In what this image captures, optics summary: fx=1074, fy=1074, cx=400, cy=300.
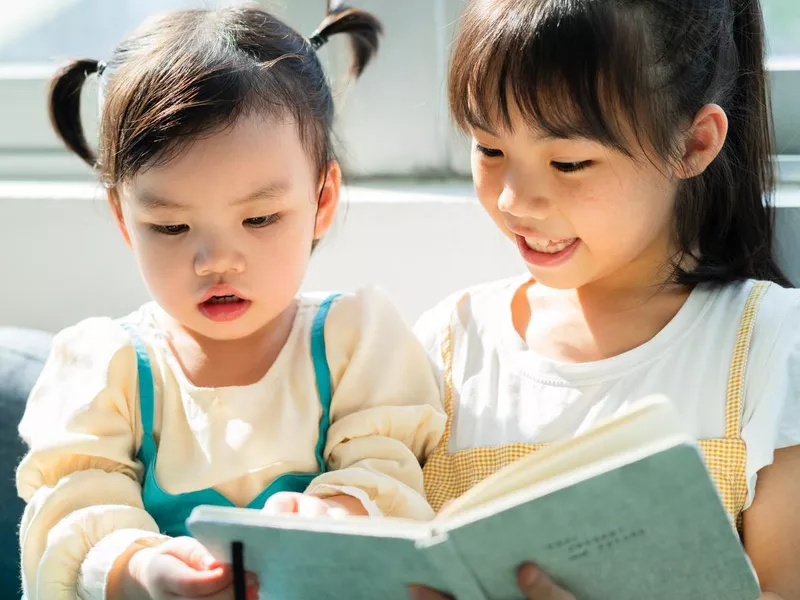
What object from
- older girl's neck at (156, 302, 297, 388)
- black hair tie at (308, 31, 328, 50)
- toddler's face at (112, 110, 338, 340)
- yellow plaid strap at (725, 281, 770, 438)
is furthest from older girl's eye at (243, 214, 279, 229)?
yellow plaid strap at (725, 281, 770, 438)

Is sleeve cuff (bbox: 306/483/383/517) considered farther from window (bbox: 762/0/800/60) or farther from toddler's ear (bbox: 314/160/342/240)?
window (bbox: 762/0/800/60)

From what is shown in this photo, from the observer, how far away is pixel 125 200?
116 centimetres

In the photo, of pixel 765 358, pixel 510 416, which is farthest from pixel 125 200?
pixel 765 358

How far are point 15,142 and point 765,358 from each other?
1.32m

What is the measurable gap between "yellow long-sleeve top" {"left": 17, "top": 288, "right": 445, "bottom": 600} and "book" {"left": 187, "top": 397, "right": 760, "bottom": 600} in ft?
0.77

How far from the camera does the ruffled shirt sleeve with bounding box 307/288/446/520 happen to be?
1139 millimetres

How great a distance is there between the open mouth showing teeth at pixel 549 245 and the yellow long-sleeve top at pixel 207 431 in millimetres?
185

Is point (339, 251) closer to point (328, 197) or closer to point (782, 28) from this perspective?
point (328, 197)

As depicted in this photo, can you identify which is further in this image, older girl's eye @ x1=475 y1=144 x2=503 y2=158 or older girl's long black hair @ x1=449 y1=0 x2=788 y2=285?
older girl's eye @ x1=475 y1=144 x2=503 y2=158

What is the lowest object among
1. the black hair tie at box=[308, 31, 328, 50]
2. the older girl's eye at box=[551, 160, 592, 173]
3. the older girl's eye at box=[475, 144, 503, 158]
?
the older girl's eye at box=[551, 160, 592, 173]

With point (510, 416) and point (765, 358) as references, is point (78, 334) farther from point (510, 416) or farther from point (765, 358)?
point (765, 358)

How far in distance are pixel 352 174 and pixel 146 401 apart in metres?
0.60

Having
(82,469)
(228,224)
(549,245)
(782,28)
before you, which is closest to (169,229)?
(228,224)

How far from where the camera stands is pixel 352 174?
66.2 inches
